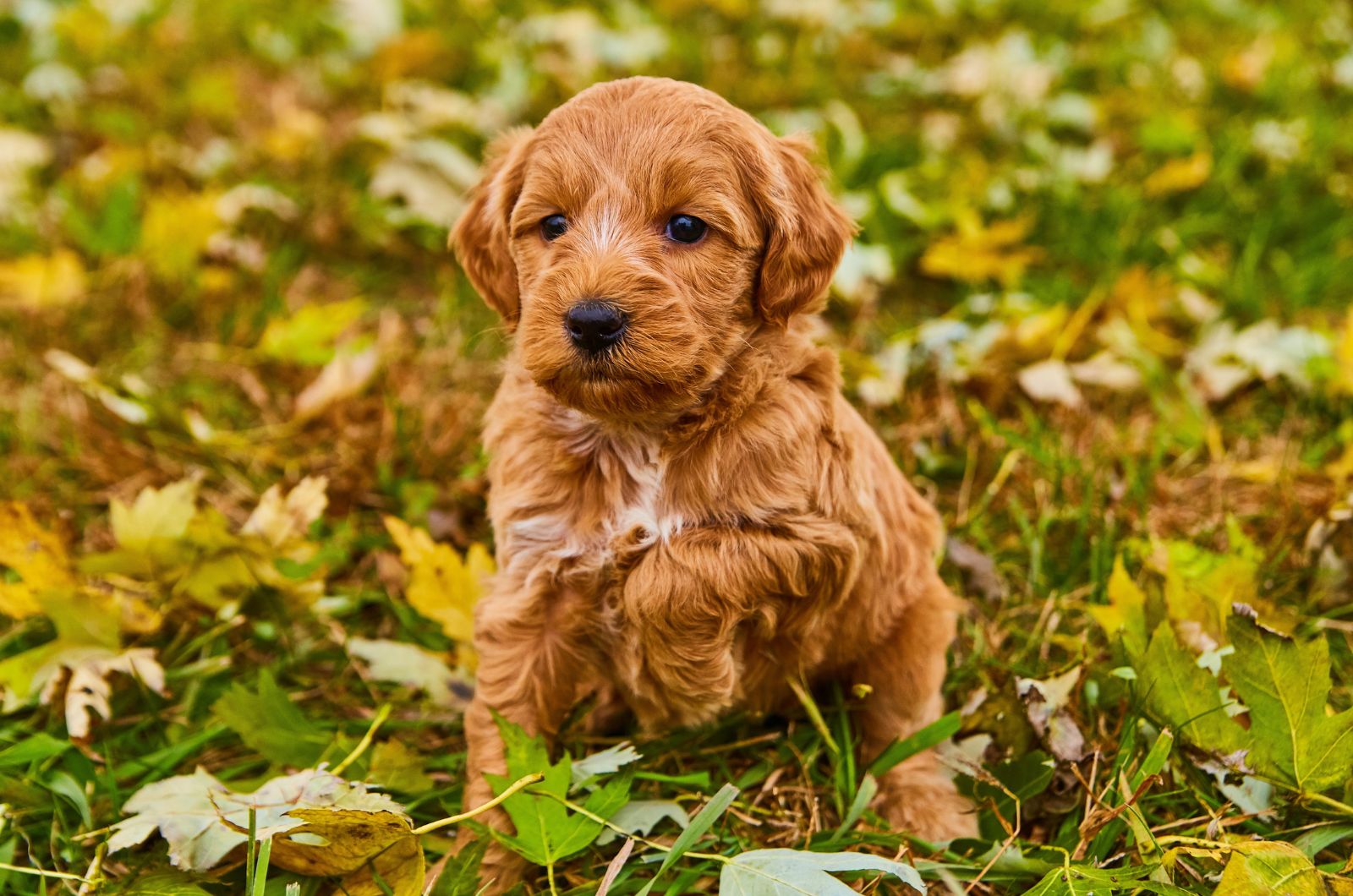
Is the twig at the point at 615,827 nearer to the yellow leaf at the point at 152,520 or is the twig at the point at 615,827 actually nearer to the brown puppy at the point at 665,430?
the brown puppy at the point at 665,430

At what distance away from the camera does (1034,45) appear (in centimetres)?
661

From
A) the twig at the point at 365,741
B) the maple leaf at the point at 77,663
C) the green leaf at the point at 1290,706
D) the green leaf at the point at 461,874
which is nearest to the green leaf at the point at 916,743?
the green leaf at the point at 1290,706

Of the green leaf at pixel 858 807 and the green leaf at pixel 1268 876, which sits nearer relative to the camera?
the green leaf at pixel 1268 876

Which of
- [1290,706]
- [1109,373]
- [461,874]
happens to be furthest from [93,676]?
[1109,373]

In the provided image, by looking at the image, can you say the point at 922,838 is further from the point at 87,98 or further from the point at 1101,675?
the point at 87,98

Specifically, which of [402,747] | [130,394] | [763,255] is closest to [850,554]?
[763,255]

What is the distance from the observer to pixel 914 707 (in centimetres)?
269

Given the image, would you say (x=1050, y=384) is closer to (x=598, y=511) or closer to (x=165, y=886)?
(x=598, y=511)

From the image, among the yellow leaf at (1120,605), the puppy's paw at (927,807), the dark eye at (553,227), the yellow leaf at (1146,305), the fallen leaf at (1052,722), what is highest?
the dark eye at (553,227)

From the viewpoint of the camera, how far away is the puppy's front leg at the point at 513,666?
2.39 m

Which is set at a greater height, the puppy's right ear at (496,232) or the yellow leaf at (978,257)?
the puppy's right ear at (496,232)

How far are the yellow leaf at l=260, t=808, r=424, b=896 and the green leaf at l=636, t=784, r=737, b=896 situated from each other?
1.61 feet

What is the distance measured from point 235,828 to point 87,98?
16.9 feet

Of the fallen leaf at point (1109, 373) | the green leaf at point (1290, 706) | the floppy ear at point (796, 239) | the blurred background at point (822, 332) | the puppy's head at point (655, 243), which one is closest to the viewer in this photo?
the puppy's head at point (655, 243)
